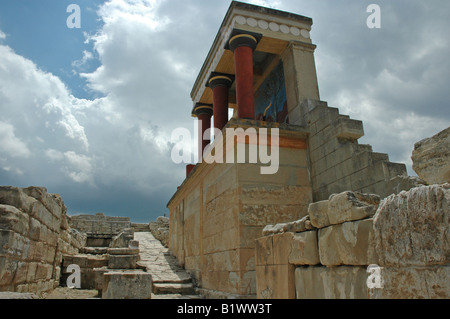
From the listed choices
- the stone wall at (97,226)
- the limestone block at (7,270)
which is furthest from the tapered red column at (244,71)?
the stone wall at (97,226)

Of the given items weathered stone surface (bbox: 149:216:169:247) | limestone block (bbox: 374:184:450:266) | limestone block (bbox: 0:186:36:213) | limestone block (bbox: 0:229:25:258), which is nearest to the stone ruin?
limestone block (bbox: 374:184:450:266)

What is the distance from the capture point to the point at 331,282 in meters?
2.82

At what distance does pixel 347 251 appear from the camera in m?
2.62

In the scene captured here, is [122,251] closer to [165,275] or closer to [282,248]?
[165,275]

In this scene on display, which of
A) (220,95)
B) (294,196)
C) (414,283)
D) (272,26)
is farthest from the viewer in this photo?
(220,95)

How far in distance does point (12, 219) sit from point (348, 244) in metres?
4.64

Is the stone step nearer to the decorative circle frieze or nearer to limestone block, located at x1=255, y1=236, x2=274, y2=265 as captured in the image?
limestone block, located at x1=255, y1=236, x2=274, y2=265

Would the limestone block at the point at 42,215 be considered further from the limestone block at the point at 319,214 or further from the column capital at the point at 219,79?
the column capital at the point at 219,79

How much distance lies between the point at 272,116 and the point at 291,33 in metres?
2.44

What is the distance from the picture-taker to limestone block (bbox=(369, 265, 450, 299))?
1812mm

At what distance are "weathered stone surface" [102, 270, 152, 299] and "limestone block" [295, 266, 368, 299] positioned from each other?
353cm

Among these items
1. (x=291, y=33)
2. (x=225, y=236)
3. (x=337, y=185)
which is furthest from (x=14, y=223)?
(x=291, y=33)

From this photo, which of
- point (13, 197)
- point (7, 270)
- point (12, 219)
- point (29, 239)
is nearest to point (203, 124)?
point (29, 239)

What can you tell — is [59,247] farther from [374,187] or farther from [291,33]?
[291,33]
